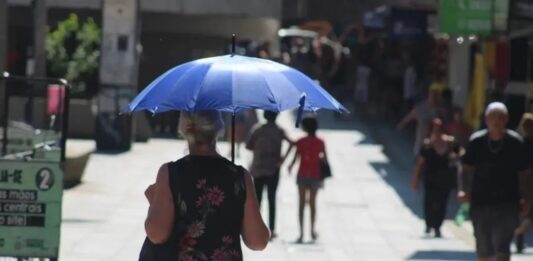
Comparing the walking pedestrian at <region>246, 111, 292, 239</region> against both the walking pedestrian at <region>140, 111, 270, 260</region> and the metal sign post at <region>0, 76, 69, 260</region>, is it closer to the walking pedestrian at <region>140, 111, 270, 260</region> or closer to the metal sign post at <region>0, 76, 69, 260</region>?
the metal sign post at <region>0, 76, 69, 260</region>

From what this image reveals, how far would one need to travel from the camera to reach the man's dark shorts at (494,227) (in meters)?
10.8

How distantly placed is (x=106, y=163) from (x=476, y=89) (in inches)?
267

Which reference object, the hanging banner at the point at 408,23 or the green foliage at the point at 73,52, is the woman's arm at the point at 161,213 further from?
the green foliage at the point at 73,52

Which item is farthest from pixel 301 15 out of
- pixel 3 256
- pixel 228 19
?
pixel 3 256

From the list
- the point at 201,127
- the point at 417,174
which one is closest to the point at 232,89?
the point at 201,127

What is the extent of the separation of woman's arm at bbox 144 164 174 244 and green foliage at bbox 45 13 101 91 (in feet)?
83.4

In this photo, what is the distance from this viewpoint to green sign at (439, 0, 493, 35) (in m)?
20.7

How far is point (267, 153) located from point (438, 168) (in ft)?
6.93

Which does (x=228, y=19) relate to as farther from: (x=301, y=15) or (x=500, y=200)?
(x=500, y=200)

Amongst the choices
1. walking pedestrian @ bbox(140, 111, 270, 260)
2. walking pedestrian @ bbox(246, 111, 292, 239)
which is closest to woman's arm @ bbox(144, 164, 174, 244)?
walking pedestrian @ bbox(140, 111, 270, 260)

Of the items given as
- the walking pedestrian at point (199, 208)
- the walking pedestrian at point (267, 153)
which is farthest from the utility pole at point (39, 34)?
the walking pedestrian at point (199, 208)

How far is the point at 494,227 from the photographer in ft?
35.6

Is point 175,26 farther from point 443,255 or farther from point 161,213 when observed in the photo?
point 161,213

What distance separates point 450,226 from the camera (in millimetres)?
18422
